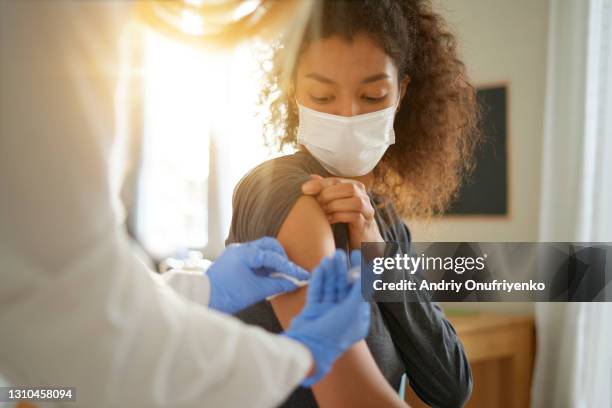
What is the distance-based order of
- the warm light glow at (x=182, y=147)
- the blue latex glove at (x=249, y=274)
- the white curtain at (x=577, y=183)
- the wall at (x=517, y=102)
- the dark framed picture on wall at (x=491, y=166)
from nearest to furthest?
the blue latex glove at (x=249, y=274) → the warm light glow at (x=182, y=147) → the white curtain at (x=577, y=183) → the wall at (x=517, y=102) → the dark framed picture on wall at (x=491, y=166)

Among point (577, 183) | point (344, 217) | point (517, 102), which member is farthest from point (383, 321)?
point (517, 102)

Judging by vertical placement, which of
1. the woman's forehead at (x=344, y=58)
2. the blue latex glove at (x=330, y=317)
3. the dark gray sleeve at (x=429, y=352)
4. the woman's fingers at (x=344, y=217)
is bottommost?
the dark gray sleeve at (x=429, y=352)

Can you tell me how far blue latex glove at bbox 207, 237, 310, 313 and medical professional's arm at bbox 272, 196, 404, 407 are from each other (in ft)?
0.10

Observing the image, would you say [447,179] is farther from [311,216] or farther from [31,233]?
[31,233]

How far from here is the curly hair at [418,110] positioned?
50.0 inches

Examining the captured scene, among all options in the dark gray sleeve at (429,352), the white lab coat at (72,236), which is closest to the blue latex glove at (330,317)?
the white lab coat at (72,236)

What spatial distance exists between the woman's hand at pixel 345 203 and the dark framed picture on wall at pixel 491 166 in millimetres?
1682

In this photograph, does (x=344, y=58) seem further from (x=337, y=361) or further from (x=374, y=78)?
(x=337, y=361)

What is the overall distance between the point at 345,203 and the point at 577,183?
166 cm

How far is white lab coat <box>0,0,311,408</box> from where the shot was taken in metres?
0.61

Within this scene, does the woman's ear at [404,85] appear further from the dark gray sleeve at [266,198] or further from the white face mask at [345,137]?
the dark gray sleeve at [266,198]

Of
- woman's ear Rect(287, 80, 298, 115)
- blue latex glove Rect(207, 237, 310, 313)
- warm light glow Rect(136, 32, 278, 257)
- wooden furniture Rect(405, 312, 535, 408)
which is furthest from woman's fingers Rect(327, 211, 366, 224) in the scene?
wooden furniture Rect(405, 312, 535, 408)

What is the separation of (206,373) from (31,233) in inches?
8.9

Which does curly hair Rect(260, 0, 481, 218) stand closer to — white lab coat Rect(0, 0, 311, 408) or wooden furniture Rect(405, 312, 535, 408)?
white lab coat Rect(0, 0, 311, 408)
